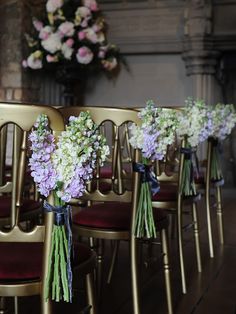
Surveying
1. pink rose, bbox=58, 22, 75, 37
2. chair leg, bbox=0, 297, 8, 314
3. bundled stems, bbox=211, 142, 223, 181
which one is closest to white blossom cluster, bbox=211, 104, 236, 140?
bundled stems, bbox=211, 142, 223, 181

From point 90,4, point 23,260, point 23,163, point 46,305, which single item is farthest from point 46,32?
point 46,305

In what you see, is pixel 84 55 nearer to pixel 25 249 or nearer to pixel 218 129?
pixel 218 129

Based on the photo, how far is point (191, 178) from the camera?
2766 mm

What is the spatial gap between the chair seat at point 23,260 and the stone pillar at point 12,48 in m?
4.09

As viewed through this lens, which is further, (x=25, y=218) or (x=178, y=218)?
(x=178, y=218)

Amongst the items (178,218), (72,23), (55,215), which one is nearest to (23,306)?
(178,218)

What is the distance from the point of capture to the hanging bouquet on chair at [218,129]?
325 cm

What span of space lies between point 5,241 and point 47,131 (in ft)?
1.26

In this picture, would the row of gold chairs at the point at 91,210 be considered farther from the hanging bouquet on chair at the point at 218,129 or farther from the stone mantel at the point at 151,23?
the stone mantel at the point at 151,23

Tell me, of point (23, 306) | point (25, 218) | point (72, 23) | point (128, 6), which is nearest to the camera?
point (25, 218)

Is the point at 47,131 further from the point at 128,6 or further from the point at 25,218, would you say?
the point at 128,6

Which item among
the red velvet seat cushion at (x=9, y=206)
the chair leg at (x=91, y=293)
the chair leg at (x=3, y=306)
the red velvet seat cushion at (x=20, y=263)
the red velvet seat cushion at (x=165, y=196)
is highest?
the red velvet seat cushion at (x=165, y=196)

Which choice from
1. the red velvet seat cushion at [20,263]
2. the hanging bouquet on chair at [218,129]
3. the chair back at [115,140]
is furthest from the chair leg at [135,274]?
the hanging bouquet on chair at [218,129]

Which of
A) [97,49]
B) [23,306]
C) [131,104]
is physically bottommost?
[23,306]
